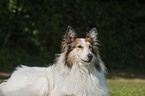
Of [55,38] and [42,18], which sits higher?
[42,18]

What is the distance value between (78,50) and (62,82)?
2.67ft

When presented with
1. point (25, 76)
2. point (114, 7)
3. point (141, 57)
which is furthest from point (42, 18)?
point (25, 76)

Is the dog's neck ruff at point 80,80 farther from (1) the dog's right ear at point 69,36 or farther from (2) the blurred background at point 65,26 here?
(2) the blurred background at point 65,26

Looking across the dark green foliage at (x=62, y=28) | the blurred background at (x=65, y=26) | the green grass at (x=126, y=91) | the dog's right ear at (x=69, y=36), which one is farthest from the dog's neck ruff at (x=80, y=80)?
the dark green foliage at (x=62, y=28)

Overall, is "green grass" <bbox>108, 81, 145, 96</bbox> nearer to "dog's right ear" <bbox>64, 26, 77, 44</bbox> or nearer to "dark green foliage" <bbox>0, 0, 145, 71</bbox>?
"dog's right ear" <bbox>64, 26, 77, 44</bbox>

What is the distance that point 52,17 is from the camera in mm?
18531

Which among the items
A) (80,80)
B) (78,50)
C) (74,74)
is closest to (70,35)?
(78,50)

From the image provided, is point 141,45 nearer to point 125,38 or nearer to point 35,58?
point 125,38

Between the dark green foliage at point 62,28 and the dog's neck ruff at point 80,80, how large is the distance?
9.68 m

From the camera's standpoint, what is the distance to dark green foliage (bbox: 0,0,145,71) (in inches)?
669

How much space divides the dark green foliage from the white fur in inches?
378

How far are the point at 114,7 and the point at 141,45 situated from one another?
3.95 metres

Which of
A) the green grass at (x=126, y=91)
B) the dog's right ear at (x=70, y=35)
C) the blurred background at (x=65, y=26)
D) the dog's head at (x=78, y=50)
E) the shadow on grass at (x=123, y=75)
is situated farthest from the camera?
the blurred background at (x=65, y=26)

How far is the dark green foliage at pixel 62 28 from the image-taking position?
1698 cm
